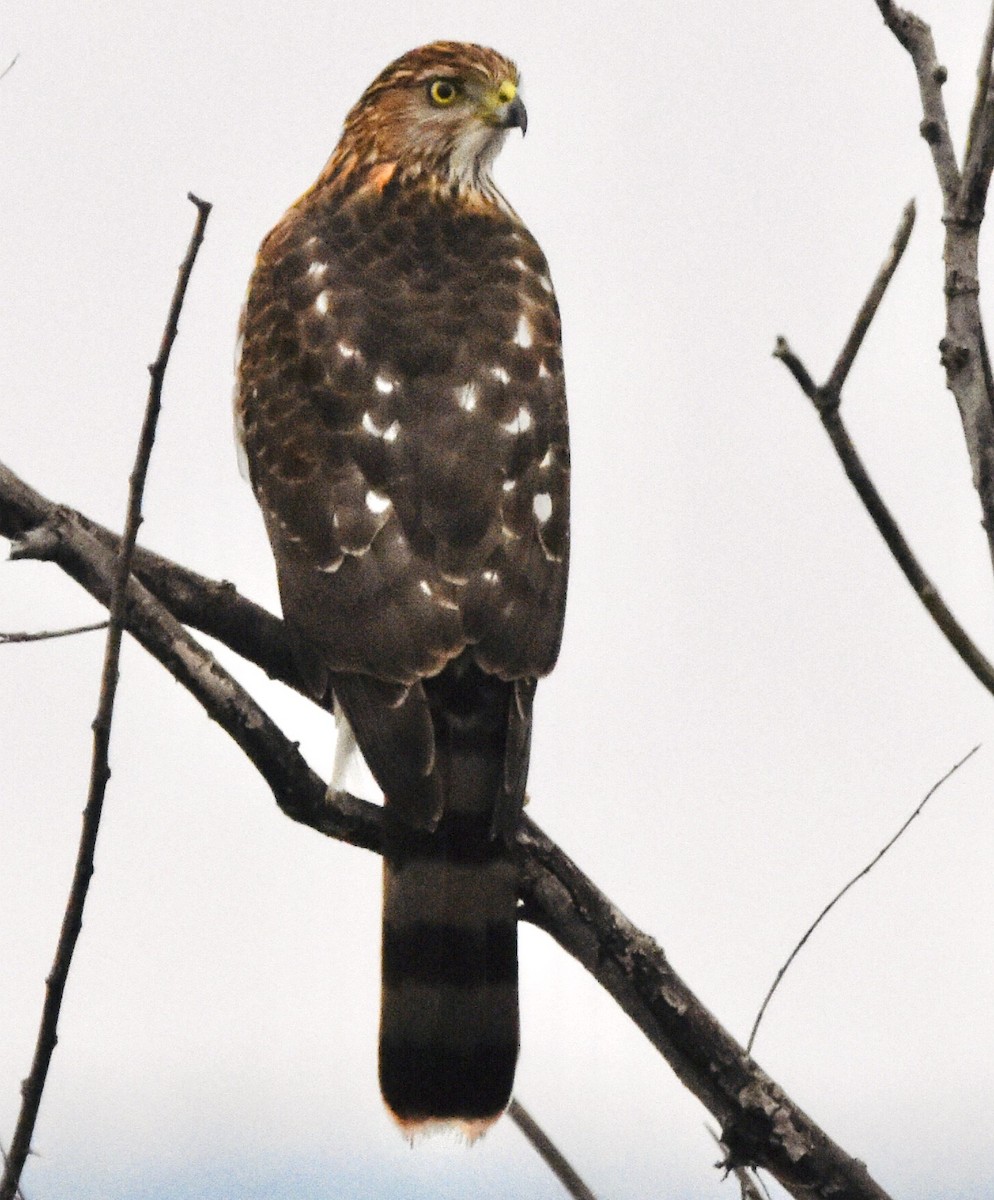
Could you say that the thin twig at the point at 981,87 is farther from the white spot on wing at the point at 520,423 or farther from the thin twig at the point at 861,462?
the white spot on wing at the point at 520,423

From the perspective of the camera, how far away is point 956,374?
2395 mm

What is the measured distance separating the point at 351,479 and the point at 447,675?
23.4 inches

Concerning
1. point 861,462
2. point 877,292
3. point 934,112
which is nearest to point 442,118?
point 934,112

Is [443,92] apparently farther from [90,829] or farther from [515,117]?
[90,829]

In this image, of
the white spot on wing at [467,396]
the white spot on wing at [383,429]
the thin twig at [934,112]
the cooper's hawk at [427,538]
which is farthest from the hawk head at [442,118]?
the thin twig at [934,112]

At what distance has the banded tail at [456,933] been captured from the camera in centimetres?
350

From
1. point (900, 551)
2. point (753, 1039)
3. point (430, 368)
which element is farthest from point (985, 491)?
A: point (430, 368)

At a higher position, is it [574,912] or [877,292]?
[877,292]

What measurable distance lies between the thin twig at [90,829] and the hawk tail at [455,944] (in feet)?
4.57

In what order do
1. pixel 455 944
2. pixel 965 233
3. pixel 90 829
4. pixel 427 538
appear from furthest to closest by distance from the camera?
pixel 427 538 → pixel 455 944 → pixel 965 233 → pixel 90 829

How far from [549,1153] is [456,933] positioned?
65cm

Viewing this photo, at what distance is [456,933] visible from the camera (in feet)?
11.5

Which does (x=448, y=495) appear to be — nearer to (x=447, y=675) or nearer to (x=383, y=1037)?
(x=447, y=675)

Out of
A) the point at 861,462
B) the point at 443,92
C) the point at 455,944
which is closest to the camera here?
the point at 861,462
